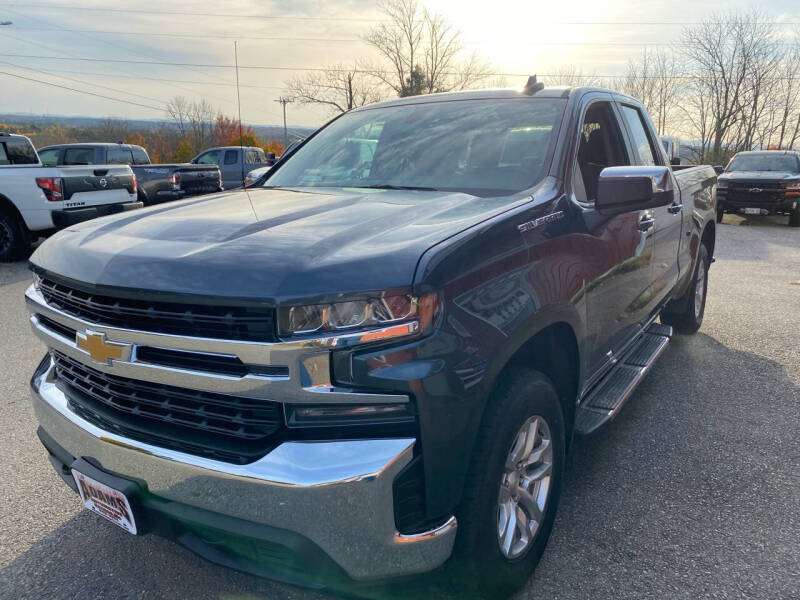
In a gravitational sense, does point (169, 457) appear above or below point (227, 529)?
above

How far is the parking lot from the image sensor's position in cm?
234

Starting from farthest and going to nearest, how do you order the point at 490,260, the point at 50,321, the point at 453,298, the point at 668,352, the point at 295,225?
the point at 668,352 < the point at 50,321 < the point at 295,225 < the point at 490,260 < the point at 453,298

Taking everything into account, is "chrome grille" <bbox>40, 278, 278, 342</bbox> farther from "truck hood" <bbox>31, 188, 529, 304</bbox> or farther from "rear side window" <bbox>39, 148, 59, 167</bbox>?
"rear side window" <bbox>39, 148, 59, 167</bbox>

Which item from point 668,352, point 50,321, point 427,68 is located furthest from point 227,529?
point 427,68

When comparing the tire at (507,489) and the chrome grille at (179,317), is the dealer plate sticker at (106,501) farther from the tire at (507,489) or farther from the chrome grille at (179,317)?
the tire at (507,489)

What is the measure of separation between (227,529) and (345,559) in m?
0.35

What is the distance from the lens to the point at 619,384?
3254mm

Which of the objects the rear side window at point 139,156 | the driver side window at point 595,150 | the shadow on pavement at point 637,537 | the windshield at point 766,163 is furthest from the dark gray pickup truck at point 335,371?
the windshield at point 766,163

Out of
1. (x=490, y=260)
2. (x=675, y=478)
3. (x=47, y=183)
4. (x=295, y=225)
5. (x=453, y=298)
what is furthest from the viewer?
(x=47, y=183)

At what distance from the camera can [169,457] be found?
181cm

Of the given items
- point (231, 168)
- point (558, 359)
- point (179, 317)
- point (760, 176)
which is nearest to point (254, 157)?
point (231, 168)

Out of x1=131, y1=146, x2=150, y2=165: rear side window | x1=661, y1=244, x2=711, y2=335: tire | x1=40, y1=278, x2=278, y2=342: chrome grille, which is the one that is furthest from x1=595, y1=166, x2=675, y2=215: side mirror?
x1=131, y1=146, x2=150, y2=165: rear side window

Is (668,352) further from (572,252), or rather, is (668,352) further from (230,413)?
(230,413)

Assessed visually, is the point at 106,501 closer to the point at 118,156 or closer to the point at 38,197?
the point at 38,197
